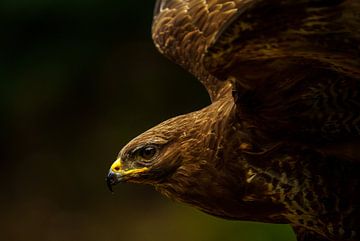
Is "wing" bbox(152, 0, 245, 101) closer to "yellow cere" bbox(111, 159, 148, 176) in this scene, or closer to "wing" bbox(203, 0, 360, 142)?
"yellow cere" bbox(111, 159, 148, 176)

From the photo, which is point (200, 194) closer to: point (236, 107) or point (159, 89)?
point (236, 107)

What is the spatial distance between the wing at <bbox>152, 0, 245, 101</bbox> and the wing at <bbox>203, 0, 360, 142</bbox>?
1.91 feet

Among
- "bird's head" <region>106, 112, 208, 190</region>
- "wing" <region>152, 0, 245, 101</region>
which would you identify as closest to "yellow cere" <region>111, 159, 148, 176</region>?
"bird's head" <region>106, 112, 208, 190</region>

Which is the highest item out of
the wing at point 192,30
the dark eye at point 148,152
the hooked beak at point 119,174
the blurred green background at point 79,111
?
the wing at point 192,30

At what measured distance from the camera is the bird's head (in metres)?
3.47

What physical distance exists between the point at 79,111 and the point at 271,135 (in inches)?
216

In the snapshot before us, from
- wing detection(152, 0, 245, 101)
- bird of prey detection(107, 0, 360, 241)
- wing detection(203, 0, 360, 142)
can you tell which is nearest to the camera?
wing detection(203, 0, 360, 142)

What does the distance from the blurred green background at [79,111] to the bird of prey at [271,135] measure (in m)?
3.93

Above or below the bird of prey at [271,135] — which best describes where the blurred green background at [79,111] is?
below

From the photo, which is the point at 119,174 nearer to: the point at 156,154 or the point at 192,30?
the point at 156,154

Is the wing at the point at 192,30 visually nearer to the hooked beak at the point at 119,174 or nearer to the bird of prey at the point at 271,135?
the bird of prey at the point at 271,135

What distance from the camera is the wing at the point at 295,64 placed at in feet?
8.54

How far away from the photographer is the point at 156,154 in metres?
3.51

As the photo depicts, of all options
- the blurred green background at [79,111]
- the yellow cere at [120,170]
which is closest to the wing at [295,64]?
the yellow cere at [120,170]
